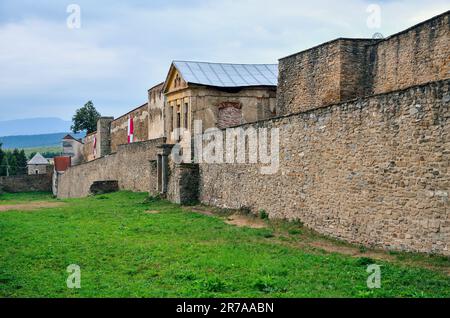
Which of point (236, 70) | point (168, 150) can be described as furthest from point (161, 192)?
point (236, 70)

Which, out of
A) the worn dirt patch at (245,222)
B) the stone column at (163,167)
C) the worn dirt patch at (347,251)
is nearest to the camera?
the worn dirt patch at (347,251)

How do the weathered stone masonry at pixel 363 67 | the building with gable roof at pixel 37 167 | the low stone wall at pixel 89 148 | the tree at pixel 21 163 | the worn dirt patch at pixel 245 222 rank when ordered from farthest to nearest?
the tree at pixel 21 163, the building with gable roof at pixel 37 167, the low stone wall at pixel 89 148, the worn dirt patch at pixel 245 222, the weathered stone masonry at pixel 363 67

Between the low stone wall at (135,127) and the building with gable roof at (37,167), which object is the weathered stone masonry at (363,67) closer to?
the low stone wall at (135,127)

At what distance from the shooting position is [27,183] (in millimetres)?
52906

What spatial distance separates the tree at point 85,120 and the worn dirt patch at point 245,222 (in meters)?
52.2

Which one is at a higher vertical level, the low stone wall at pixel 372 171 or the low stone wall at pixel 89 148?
the low stone wall at pixel 89 148

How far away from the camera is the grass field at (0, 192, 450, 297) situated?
8797 mm

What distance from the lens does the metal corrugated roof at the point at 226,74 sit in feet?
89.7

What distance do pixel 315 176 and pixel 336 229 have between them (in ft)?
5.39

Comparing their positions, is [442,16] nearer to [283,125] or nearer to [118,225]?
[283,125]

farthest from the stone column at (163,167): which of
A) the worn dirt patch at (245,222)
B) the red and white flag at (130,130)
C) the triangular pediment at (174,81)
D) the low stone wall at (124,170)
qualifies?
the red and white flag at (130,130)

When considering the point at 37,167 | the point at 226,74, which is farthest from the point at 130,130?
the point at 37,167

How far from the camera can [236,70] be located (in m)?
29.7
